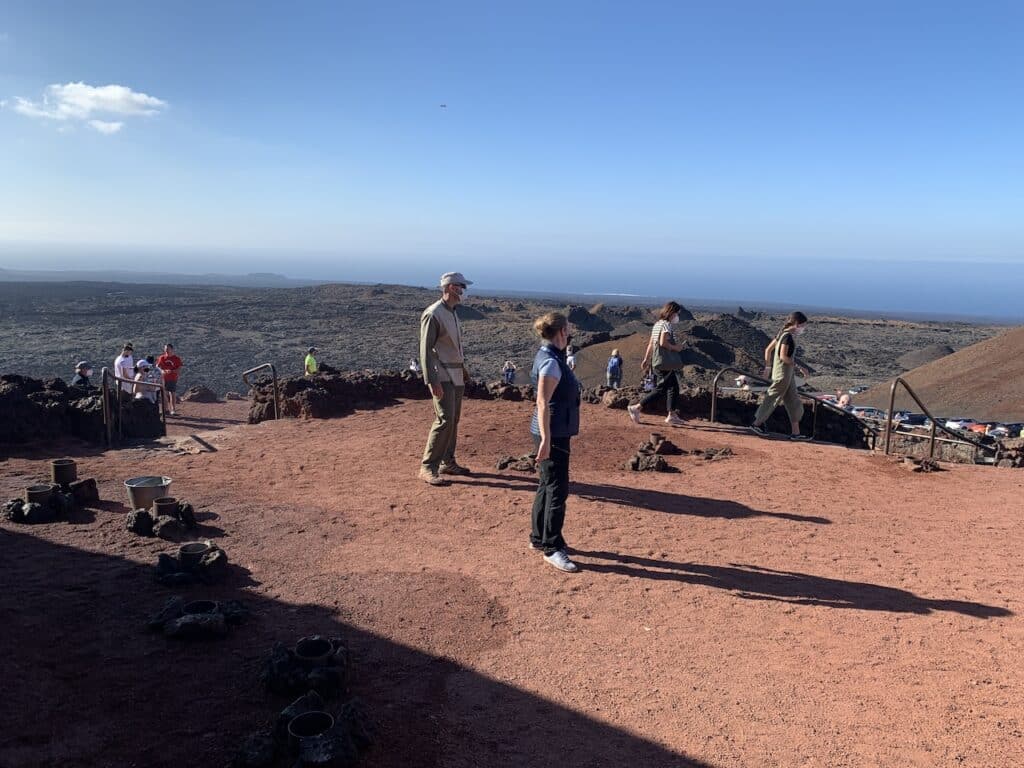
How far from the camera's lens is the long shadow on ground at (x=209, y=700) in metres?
3.09

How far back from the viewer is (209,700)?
11.3 ft

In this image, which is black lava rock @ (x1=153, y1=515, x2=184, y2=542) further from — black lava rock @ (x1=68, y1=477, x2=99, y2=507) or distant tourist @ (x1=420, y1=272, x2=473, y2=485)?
distant tourist @ (x1=420, y1=272, x2=473, y2=485)

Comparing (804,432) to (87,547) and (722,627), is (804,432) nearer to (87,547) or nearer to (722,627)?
(722,627)

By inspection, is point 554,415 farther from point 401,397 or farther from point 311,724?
point 401,397

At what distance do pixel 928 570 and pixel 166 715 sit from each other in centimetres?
518

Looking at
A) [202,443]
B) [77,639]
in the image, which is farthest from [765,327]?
[77,639]

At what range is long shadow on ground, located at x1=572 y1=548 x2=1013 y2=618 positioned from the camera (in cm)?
468

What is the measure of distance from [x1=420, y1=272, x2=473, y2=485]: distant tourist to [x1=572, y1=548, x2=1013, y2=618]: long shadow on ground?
7.02 ft

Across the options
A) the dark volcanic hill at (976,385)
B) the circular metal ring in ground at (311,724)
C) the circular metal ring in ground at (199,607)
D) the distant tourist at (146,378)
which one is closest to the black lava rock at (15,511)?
the circular metal ring in ground at (199,607)

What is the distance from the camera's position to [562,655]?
4023 millimetres

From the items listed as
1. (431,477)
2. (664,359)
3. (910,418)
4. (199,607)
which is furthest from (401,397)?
(910,418)

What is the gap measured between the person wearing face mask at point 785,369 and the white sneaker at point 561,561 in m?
4.90

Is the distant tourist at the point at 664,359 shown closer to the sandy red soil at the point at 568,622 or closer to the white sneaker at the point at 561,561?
the sandy red soil at the point at 568,622

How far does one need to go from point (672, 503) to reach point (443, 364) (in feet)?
8.68
